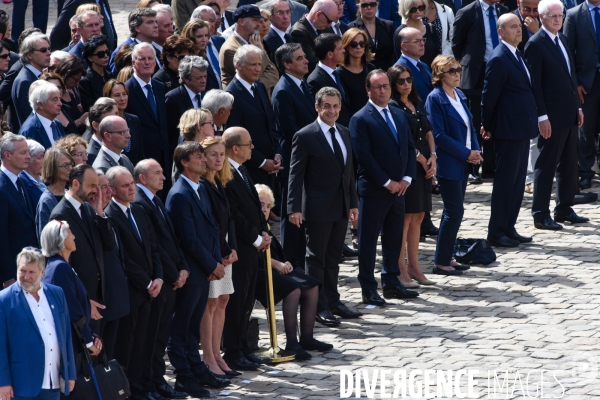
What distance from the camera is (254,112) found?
12195mm

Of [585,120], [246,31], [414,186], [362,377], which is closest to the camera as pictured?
[362,377]

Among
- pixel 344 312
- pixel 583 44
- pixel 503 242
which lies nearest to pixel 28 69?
pixel 344 312

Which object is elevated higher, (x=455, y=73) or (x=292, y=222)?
(x=455, y=73)

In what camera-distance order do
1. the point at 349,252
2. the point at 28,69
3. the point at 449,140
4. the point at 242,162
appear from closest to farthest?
the point at 242,162, the point at 28,69, the point at 449,140, the point at 349,252

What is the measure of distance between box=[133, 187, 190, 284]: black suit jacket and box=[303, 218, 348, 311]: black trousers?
2.01 meters

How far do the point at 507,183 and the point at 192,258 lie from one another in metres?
5.08

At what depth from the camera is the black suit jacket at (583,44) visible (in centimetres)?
1535

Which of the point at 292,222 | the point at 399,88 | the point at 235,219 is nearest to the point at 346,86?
the point at 399,88

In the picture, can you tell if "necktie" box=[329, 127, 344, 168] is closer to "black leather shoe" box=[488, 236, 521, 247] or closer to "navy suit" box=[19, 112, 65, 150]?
"navy suit" box=[19, 112, 65, 150]

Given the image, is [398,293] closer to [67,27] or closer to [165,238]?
[165,238]

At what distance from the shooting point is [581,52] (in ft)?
50.4

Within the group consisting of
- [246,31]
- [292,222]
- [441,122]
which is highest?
[246,31]

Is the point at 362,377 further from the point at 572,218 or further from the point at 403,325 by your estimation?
the point at 572,218

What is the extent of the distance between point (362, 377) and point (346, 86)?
169 inches
